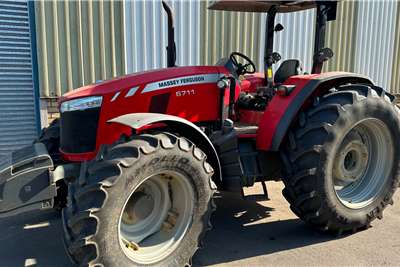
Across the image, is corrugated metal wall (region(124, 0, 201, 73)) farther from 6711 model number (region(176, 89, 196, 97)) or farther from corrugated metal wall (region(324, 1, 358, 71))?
6711 model number (region(176, 89, 196, 97))

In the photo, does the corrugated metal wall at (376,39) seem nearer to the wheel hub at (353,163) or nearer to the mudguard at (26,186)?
the wheel hub at (353,163)

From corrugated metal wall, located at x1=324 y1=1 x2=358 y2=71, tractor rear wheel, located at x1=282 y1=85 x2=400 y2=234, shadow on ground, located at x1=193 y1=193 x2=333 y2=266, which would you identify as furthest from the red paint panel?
corrugated metal wall, located at x1=324 y1=1 x2=358 y2=71

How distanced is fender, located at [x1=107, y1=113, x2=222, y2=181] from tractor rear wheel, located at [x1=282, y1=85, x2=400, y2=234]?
0.70m

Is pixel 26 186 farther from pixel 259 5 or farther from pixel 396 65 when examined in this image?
pixel 396 65

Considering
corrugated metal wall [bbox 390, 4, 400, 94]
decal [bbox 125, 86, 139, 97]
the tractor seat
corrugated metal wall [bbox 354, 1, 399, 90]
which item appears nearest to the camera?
decal [bbox 125, 86, 139, 97]

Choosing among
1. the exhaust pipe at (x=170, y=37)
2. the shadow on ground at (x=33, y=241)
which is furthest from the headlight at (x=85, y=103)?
the shadow on ground at (x=33, y=241)

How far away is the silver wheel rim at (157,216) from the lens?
3.13 m

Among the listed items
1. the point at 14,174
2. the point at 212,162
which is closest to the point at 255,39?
the point at 212,162

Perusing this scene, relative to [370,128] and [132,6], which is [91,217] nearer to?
[370,128]

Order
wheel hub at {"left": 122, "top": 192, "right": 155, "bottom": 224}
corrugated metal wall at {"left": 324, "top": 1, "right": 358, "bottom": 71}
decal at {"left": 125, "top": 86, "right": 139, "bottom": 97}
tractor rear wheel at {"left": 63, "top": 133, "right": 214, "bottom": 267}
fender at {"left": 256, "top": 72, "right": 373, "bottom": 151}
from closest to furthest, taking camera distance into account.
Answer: tractor rear wheel at {"left": 63, "top": 133, "right": 214, "bottom": 267}, wheel hub at {"left": 122, "top": 192, "right": 155, "bottom": 224}, decal at {"left": 125, "top": 86, "right": 139, "bottom": 97}, fender at {"left": 256, "top": 72, "right": 373, "bottom": 151}, corrugated metal wall at {"left": 324, "top": 1, "right": 358, "bottom": 71}

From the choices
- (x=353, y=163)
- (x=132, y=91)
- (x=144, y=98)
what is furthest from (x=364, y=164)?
(x=132, y=91)

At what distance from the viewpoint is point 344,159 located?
4090 millimetres

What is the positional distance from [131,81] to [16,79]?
12.2ft

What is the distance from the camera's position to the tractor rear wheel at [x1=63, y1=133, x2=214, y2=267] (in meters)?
2.75
